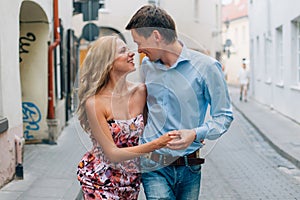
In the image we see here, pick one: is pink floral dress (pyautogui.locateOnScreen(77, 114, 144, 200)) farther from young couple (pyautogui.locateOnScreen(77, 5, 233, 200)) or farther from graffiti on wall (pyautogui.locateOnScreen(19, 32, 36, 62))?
graffiti on wall (pyautogui.locateOnScreen(19, 32, 36, 62))

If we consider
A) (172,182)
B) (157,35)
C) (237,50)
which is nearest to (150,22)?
(157,35)

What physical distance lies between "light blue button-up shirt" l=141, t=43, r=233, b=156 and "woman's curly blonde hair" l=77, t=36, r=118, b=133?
0.97ft

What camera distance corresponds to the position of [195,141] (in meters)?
3.11

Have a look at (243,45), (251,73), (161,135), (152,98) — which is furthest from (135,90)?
(243,45)

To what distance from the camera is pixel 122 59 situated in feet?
9.84

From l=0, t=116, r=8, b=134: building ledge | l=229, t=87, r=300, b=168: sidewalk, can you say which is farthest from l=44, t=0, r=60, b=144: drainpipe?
l=229, t=87, r=300, b=168: sidewalk

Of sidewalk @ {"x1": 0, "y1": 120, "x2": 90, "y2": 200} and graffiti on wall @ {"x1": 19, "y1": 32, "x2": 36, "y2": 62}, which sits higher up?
graffiti on wall @ {"x1": 19, "y1": 32, "x2": 36, "y2": 62}

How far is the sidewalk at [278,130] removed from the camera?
10.0m

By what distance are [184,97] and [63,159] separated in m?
6.35

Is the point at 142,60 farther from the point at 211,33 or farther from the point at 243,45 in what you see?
the point at 243,45

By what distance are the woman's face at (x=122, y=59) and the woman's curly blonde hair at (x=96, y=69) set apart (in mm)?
26

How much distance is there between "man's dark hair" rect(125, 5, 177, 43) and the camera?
295cm

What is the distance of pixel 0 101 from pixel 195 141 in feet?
13.7

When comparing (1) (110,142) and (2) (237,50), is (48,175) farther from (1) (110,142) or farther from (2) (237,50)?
(2) (237,50)
